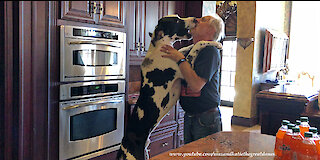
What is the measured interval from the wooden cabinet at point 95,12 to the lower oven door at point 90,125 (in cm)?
66

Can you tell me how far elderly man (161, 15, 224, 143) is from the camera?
147cm

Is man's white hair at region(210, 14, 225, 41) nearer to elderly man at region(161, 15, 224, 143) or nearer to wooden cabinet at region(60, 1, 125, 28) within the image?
elderly man at region(161, 15, 224, 143)

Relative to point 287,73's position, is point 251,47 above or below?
above

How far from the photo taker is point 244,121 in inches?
196

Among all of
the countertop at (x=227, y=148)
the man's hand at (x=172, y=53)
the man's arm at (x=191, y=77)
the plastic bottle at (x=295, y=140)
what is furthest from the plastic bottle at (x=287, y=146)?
the man's hand at (x=172, y=53)

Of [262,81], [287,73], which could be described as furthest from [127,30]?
[287,73]

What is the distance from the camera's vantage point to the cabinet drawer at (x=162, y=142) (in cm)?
283

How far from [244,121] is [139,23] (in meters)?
3.07

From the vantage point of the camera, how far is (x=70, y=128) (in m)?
2.20

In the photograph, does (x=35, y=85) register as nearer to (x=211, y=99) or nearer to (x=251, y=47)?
(x=211, y=99)

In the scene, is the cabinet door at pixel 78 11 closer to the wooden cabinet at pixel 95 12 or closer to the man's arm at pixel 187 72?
the wooden cabinet at pixel 95 12
